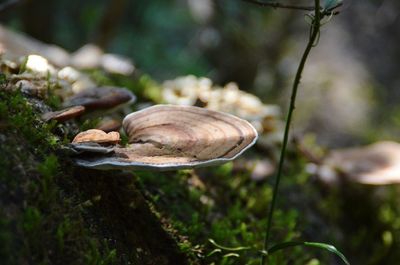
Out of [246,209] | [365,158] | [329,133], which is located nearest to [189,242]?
[246,209]

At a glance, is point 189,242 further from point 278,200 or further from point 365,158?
point 365,158

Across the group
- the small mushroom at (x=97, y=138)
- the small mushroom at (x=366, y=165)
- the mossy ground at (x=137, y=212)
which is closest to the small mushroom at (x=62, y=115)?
the mossy ground at (x=137, y=212)

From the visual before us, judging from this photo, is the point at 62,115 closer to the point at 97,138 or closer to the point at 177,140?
the point at 97,138

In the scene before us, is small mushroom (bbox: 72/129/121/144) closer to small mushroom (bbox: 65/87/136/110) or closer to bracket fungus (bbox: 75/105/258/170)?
bracket fungus (bbox: 75/105/258/170)

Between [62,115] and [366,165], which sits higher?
[366,165]

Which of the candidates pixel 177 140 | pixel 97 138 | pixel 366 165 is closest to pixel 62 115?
pixel 97 138

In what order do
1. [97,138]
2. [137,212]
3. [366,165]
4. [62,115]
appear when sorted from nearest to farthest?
1. [97,138]
2. [62,115]
3. [137,212]
4. [366,165]

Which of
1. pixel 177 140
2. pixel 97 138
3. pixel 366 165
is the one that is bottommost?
pixel 97 138
